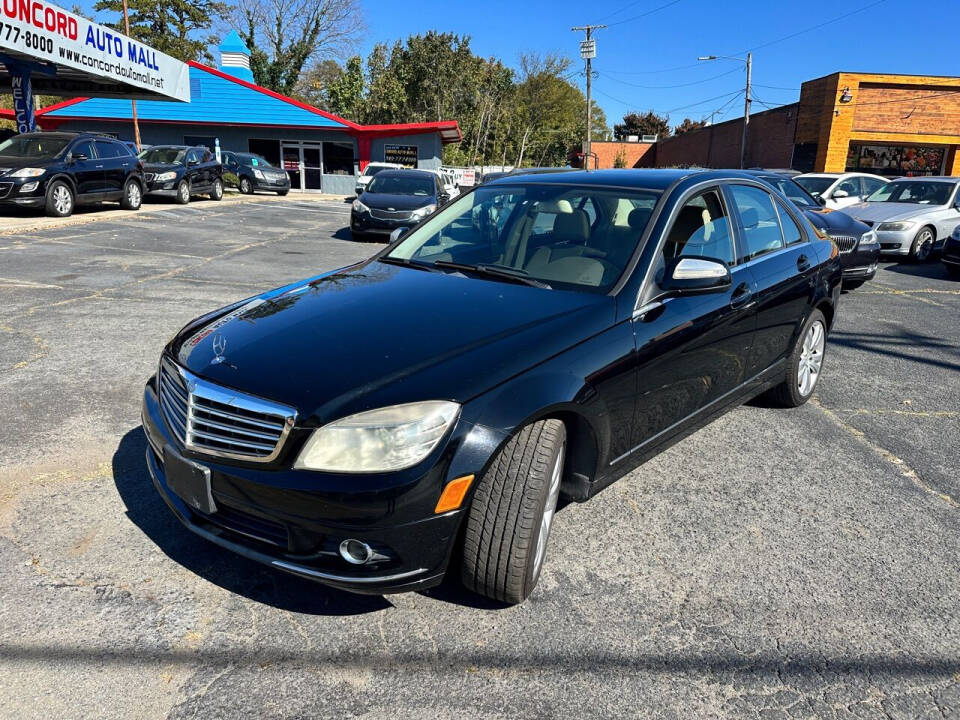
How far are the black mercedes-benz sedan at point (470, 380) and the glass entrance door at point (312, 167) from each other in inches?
1203

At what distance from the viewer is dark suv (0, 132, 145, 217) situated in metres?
14.1

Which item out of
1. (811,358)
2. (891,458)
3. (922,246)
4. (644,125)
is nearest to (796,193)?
(922,246)

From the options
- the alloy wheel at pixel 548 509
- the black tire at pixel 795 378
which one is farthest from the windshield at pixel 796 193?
the alloy wheel at pixel 548 509

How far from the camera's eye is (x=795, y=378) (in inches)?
187

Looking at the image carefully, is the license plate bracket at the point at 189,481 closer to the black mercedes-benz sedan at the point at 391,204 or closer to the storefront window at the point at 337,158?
the black mercedes-benz sedan at the point at 391,204

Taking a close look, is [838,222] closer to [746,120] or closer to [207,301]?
[207,301]

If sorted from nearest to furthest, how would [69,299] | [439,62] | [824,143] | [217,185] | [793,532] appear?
[793,532] < [69,299] < [217,185] < [824,143] < [439,62]

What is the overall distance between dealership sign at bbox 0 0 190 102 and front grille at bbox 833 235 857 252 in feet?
52.8

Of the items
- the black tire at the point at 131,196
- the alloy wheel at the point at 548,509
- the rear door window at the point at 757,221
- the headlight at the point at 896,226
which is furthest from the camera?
the black tire at the point at 131,196

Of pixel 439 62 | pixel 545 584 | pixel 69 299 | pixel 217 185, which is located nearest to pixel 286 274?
pixel 69 299

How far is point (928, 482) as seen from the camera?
12.8 ft

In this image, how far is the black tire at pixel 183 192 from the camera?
19.9m

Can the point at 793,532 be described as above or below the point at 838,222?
below

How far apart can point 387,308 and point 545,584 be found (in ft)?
4.38
